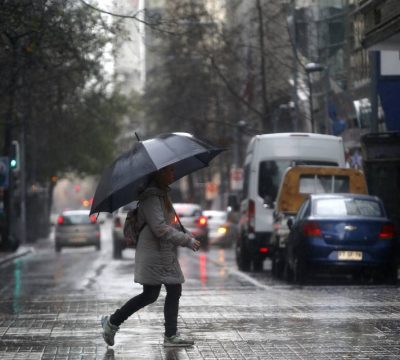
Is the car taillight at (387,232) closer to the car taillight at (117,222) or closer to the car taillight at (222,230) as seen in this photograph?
the car taillight at (117,222)

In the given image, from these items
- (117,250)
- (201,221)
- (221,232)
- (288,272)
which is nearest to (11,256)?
(117,250)

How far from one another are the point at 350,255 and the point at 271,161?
6752 millimetres

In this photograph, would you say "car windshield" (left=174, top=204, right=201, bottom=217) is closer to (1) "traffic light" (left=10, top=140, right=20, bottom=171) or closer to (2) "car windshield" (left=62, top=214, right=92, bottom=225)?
(1) "traffic light" (left=10, top=140, right=20, bottom=171)

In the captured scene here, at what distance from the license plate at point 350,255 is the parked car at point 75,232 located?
107 ft

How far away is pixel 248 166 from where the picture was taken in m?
31.0

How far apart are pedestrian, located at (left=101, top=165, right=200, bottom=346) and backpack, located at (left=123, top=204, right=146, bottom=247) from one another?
0.15 ft

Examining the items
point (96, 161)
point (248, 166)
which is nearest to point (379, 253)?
point (248, 166)

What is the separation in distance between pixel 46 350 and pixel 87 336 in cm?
130

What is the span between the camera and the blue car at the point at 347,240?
922 inches

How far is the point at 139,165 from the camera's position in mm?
12570

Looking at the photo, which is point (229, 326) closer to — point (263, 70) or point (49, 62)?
point (49, 62)

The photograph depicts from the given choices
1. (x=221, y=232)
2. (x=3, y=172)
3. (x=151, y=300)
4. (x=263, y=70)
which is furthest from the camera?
(x=221, y=232)

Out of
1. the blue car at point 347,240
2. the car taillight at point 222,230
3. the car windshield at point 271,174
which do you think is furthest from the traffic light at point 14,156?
the blue car at point 347,240

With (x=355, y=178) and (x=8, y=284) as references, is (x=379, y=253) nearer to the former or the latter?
(x=355, y=178)
